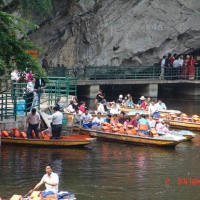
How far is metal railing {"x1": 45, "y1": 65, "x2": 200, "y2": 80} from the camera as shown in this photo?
47625mm

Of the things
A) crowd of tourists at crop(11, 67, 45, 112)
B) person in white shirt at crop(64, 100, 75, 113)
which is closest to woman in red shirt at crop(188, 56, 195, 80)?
person in white shirt at crop(64, 100, 75, 113)

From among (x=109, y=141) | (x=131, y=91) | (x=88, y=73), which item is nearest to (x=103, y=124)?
(x=109, y=141)

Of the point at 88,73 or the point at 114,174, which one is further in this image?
the point at 88,73

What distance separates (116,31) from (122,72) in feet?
9.29

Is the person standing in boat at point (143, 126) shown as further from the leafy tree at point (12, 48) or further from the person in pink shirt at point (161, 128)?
the leafy tree at point (12, 48)

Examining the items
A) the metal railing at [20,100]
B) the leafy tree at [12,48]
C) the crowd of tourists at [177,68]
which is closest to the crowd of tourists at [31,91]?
the metal railing at [20,100]

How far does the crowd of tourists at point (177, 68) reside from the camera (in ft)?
163

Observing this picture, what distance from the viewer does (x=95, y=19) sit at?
48.4 meters

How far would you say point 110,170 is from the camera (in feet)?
81.1

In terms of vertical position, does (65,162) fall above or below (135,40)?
below

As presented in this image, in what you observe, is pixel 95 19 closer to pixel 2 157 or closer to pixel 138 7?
pixel 138 7

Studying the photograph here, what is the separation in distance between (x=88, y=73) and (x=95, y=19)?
370 centimetres

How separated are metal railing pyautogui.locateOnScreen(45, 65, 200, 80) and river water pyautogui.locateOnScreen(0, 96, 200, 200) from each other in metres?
17.6
